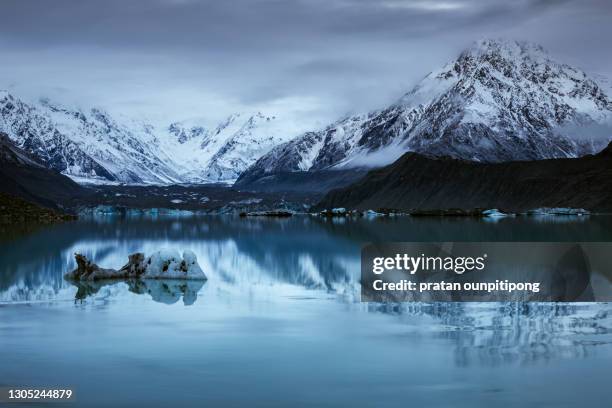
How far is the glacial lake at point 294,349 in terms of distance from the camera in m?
23.4

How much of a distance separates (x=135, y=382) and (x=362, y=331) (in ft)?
33.8

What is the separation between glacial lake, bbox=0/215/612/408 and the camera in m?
23.4

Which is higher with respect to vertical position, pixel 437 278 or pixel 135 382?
pixel 437 278

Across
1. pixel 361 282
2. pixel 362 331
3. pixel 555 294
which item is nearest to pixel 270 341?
pixel 362 331

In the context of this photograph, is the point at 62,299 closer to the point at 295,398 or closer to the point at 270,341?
the point at 270,341

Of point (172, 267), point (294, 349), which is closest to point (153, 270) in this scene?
point (172, 267)

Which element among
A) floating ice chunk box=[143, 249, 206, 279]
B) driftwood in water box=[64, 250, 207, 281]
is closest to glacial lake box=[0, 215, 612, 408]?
floating ice chunk box=[143, 249, 206, 279]

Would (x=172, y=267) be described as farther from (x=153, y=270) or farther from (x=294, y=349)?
(x=294, y=349)

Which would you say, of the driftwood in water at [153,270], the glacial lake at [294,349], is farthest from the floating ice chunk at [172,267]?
the glacial lake at [294,349]

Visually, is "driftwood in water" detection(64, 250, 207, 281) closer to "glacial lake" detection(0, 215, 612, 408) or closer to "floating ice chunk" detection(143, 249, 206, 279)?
"floating ice chunk" detection(143, 249, 206, 279)

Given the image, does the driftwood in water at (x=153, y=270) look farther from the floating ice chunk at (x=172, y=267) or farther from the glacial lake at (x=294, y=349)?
the glacial lake at (x=294, y=349)

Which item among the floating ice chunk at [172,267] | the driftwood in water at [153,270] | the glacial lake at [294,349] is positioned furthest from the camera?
the driftwood in water at [153,270]

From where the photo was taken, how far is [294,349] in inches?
1156

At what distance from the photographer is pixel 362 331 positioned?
32531mm
